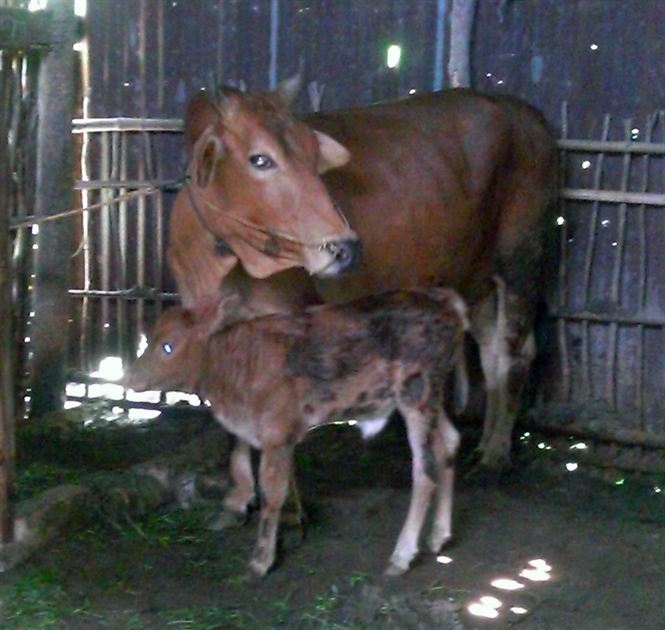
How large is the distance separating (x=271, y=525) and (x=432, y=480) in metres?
0.79

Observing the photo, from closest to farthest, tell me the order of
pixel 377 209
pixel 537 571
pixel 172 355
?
pixel 172 355
pixel 537 571
pixel 377 209

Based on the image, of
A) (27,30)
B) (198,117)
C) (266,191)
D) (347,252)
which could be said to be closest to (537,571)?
(347,252)

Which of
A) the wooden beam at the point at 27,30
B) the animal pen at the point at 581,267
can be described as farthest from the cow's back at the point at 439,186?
the wooden beam at the point at 27,30

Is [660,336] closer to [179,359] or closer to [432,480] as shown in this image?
[432,480]

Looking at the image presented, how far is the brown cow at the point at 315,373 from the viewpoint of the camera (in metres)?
4.93

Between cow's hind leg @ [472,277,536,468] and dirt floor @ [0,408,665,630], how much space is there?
0.43 meters

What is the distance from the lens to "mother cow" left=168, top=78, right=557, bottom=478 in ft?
16.4

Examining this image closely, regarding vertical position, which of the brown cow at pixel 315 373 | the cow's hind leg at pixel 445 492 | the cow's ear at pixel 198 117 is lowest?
the cow's hind leg at pixel 445 492

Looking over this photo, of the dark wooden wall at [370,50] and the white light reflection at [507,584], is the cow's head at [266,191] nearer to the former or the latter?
the white light reflection at [507,584]

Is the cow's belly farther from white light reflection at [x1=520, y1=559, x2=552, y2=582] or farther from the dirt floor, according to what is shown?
white light reflection at [x1=520, y1=559, x2=552, y2=582]

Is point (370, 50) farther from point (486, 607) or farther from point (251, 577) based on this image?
point (486, 607)

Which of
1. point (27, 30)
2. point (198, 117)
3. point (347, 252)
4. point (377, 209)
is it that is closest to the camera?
point (347, 252)

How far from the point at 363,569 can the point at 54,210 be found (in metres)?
3.31

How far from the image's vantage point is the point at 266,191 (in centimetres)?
500
